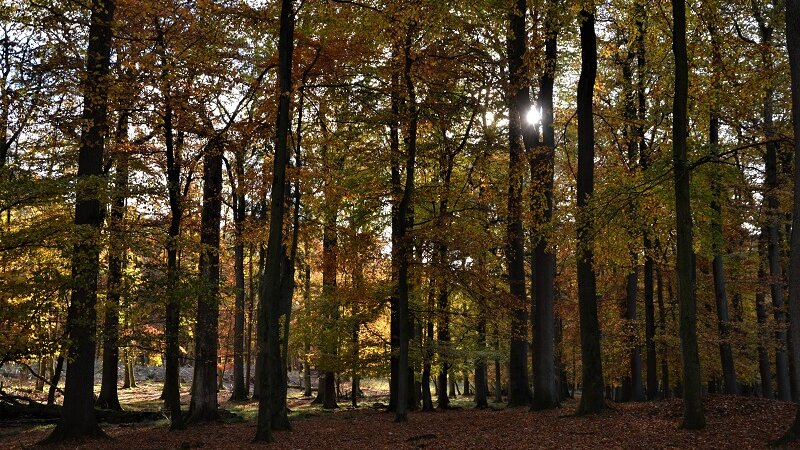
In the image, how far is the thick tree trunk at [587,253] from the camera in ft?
41.2

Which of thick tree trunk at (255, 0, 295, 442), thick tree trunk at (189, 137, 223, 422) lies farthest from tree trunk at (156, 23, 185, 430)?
thick tree trunk at (255, 0, 295, 442)

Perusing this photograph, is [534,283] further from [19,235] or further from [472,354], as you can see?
[19,235]

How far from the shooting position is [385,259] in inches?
693

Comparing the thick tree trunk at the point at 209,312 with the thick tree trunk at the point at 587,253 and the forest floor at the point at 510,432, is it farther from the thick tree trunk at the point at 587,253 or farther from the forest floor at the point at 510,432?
the thick tree trunk at the point at 587,253

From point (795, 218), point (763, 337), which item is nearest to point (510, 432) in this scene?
point (795, 218)

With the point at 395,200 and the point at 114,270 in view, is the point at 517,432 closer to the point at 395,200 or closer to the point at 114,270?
the point at 395,200

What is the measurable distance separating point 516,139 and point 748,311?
72.2 feet

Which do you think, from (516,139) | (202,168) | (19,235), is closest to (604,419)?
(516,139)

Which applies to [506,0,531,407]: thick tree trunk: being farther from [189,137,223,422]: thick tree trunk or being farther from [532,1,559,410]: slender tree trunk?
[189,137,223,422]: thick tree trunk

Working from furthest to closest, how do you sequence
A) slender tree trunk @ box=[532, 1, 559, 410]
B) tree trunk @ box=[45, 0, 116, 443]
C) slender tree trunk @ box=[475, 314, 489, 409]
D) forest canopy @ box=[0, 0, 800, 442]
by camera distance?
1. slender tree trunk @ box=[475, 314, 489, 409]
2. slender tree trunk @ box=[532, 1, 559, 410]
3. tree trunk @ box=[45, 0, 116, 443]
4. forest canopy @ box=[0, 0, 800, 442]

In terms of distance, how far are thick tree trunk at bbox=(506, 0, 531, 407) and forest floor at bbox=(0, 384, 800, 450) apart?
2550mm

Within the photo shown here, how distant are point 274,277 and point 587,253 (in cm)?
710

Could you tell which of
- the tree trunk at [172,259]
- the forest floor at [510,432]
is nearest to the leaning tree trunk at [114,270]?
the tree trunk at [172,259]

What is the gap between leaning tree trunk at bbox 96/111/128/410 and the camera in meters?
11.3
